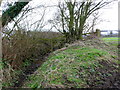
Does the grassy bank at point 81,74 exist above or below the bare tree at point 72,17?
below

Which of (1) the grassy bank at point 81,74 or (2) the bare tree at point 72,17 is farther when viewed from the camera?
(2) the bare tree at point 72,17

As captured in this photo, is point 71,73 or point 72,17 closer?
point 71,73

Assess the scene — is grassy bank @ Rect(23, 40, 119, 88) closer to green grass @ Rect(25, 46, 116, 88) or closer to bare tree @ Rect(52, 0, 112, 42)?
green grass @ Rect(25, 46, 116, 88)

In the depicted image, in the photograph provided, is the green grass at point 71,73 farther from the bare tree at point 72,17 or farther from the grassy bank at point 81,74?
the bare tree at point 72,17

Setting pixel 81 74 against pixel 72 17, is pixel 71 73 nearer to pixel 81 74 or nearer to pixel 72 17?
pixel 81 74

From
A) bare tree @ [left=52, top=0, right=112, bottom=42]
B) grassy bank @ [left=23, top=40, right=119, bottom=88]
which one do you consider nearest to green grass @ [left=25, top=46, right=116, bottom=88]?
grassy bank @ [left=23, top=40, right=119, bottom=88]

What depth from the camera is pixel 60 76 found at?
2.91 metres

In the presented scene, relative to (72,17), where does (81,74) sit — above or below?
below

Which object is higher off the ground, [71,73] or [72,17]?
[72,17]

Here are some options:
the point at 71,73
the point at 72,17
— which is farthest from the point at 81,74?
the point at 72,17

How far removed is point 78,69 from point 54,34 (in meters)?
4.04

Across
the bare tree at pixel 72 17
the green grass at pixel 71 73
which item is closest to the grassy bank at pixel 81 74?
the green grass at pixel 71 73

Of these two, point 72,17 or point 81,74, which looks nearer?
point 81,74

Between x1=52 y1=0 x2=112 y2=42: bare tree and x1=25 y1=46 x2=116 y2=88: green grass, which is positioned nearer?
x1=25 y1=46 x2=116 y2=88: green grass
